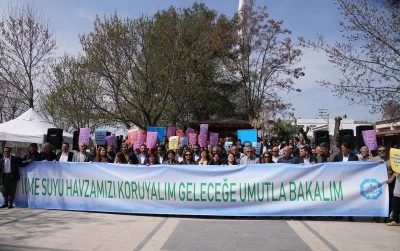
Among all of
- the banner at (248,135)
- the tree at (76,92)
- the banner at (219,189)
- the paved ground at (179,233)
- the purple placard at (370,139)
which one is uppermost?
the tree at (76,92)

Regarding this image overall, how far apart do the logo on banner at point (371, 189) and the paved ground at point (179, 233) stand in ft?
1.90

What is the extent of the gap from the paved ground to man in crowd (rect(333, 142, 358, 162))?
157 cm

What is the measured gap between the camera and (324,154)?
35.7 ft

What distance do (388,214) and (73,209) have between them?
283 inches

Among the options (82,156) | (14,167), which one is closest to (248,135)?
(82,156)

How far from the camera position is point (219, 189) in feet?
32.9

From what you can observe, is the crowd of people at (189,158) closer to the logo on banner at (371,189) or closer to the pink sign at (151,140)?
the logo on banner at (371,189)

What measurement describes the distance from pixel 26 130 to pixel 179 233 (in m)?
12.0

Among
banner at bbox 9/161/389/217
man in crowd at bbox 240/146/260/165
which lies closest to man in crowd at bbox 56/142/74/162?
banner at bbox 9/161/389/217

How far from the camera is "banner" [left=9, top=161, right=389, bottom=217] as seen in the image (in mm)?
9578

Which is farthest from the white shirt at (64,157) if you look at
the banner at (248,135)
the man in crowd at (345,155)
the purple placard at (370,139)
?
the banner at (248,135)

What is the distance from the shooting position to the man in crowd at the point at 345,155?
404 inches

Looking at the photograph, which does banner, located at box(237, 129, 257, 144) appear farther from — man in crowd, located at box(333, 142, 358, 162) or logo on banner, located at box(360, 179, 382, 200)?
logo on banner, located at box(360, 179, 382, 200)

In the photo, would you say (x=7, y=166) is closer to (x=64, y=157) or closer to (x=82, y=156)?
(x=64, y=157)
